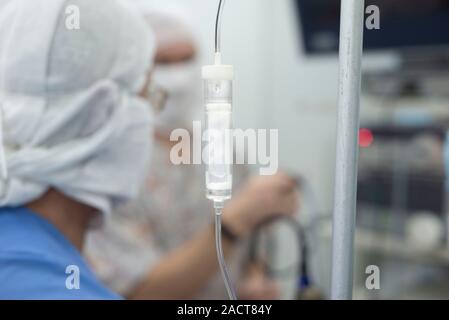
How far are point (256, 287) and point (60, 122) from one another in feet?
2.70

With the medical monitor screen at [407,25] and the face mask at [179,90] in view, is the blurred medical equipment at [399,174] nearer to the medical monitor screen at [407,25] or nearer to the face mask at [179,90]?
the medical monitor screen at [407,25]

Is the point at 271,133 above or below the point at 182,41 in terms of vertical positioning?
below

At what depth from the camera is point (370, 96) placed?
1.79m

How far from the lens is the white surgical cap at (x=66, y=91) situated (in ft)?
2.21

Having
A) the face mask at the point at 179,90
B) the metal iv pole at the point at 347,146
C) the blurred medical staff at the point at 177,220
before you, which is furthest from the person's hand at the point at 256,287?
the metal iv pole at the point at 347,146

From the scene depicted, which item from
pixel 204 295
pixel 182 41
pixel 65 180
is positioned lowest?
pixel 204 295

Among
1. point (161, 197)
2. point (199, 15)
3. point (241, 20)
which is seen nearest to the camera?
point (161, 197)

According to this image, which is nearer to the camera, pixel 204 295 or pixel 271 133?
pixel 271 133

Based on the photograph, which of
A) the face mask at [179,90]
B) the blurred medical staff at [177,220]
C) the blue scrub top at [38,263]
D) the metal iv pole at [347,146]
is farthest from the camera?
the face mask at [179,90]

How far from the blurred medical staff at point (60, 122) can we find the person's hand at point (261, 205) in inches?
19.1

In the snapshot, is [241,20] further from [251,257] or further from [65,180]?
[65,180]

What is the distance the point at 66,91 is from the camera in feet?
2.31

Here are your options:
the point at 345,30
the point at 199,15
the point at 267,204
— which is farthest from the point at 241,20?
the point at 345,30

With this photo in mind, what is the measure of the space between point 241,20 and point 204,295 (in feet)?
4.35
